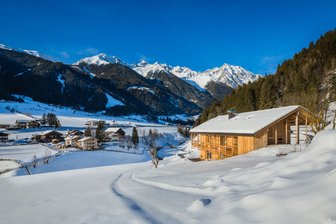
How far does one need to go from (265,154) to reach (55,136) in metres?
90.5

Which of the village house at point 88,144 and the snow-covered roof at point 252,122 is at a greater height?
the snow-covered roof at point 252,122

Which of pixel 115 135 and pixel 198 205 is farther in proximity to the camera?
pixel 115 135

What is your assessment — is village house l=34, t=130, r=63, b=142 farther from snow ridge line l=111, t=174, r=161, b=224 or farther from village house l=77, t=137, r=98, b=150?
snow ridge line l=111, t=174, r=161, b=224

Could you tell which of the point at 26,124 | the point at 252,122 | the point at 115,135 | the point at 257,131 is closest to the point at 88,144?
the point at 115,135

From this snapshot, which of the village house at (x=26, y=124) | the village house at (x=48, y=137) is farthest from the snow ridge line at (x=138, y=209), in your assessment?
the village house at (x=26, y=124)

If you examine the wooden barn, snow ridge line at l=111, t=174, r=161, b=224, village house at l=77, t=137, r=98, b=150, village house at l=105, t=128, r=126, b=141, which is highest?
the wooden barn

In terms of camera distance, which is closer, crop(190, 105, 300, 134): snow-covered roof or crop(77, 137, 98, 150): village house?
crop(190, 105, 300, 134): snow-covered roof

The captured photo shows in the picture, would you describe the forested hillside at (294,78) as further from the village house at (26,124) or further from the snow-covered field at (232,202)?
the village house at (26,124)

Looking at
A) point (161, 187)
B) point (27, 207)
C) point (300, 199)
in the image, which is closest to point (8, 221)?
point (27, 207)

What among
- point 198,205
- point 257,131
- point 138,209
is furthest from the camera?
point 257,131

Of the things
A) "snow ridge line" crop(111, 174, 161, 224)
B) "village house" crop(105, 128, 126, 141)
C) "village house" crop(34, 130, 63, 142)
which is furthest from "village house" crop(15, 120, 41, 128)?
"snow ridge line" crop(111, 174, 161, 224)

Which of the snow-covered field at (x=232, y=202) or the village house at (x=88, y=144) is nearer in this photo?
the snow-covered field at (x=232, y=202)

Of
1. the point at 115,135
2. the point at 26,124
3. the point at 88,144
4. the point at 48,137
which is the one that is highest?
the point at 26,124

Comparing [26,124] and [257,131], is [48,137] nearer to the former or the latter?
[26,124]
